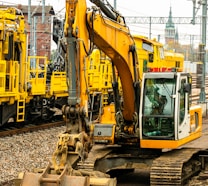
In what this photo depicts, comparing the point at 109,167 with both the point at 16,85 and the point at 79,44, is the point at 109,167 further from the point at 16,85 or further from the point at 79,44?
the point at 16,85

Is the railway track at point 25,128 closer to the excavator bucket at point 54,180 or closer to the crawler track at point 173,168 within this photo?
the crawler track at point 173,168

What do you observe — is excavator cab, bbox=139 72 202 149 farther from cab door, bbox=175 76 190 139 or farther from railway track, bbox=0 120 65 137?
railway track, bbox=0 120 65 137

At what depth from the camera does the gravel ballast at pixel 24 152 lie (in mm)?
11663

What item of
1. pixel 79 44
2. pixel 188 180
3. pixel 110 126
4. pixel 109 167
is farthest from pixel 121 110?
pixel 79 44

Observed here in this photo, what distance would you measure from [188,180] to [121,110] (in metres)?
1.95

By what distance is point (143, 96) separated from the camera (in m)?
10.4

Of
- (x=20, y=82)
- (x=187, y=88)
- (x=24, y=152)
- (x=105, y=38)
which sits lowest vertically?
(x=24, y=152)

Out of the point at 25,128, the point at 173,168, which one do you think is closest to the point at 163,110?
the point at 173,168

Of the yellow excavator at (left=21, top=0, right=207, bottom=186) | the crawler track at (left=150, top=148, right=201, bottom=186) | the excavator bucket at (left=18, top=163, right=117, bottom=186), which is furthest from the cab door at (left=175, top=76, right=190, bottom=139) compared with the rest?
the excavator bucket at (left=18, top=163, right=117, bottom=186)

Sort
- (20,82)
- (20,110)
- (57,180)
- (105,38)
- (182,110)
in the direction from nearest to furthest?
(57,180)
(105,38)
(182,110)
(20,110)
(20,82)

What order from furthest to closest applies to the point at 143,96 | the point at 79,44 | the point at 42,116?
the point at 42,116 < the point at 143,96 < the point at 79,44

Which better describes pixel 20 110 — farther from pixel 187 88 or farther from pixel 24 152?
pixel 187 88

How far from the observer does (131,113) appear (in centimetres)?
1087

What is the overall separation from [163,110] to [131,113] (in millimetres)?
818
